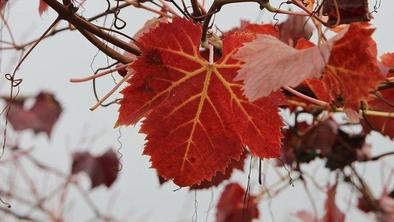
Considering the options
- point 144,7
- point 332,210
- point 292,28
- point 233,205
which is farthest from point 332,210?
point 144,7

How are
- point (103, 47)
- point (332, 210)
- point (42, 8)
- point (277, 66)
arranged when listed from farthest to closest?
point (332, 210)
point (42, 8)
point (103, 47)
point (277, 66)

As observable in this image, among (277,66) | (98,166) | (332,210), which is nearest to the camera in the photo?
(277,66)

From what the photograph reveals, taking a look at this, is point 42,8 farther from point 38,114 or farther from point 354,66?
point 38,114

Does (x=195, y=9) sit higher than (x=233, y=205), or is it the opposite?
(x=195, y=9)

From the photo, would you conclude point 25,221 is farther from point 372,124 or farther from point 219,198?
point 372,124

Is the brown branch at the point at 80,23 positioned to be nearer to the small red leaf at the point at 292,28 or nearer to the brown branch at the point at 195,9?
the brown branch at the point at 195,9

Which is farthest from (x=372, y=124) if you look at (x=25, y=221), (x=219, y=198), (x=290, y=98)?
(x=25, y=221)

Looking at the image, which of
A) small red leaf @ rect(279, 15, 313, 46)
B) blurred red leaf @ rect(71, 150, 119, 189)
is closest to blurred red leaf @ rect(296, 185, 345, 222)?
small red leaf @ rect(279, 15, 313, 46)
